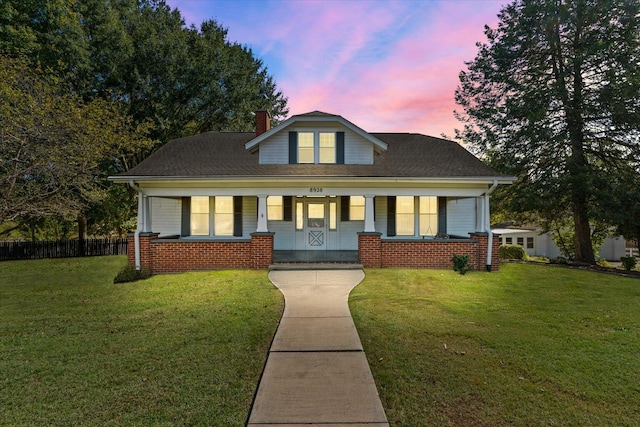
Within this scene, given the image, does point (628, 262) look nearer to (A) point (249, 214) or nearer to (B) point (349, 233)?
(B) point (349, 233)

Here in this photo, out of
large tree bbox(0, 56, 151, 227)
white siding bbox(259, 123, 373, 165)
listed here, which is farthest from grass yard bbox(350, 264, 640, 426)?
large tree bbox(0, 56, 151, 227)

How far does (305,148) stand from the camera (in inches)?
469

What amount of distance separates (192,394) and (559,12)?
1833 cm

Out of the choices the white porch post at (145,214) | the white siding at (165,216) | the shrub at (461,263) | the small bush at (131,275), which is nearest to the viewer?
the small bush at (131,275)

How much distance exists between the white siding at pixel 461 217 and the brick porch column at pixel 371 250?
422 centimetres

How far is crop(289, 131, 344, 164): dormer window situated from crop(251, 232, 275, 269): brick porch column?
351 centimetres

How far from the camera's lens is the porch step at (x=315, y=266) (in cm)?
981

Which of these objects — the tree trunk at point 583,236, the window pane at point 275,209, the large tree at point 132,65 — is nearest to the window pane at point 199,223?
the window pane at point 275,209

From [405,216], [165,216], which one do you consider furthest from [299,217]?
[165,216]

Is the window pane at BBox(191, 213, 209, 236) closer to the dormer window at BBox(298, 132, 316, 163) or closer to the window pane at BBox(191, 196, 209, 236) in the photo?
the window pane at BBox(191, 196, 209, 236)

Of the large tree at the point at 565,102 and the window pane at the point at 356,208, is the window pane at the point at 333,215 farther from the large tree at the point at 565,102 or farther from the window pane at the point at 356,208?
the large tree at the point at 565,102

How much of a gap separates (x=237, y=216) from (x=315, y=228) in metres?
3.35

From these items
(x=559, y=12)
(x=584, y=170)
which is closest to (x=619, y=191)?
(x=584, y=170)

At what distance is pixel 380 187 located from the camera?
10.6m
